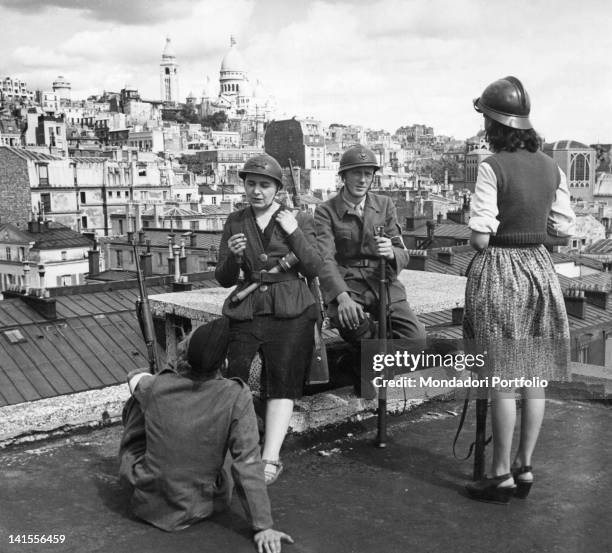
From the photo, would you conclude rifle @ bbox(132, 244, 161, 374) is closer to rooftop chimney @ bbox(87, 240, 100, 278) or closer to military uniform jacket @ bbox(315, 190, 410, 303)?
military uniform jacket @ bbox(315, 190, 410, 303)

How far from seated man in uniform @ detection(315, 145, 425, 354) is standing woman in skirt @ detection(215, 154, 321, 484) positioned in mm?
463

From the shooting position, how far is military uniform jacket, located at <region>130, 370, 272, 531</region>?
3838mm

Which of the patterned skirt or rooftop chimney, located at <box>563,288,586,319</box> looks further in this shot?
rooftop chimney, located at <box>563,288,586,319</box>

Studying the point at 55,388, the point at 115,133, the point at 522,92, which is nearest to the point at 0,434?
the point at 522,92

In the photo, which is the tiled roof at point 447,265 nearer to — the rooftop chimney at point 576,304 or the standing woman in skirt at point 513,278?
the rooftop chimney at point 576,304

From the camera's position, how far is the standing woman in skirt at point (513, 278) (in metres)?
4.02

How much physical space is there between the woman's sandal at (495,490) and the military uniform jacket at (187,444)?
1087mm

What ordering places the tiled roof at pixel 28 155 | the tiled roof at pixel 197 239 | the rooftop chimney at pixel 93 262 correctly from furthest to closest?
the tiled roof at pixel 28 155 < the tiled roof at pixel 197 239 < the rooftop chimney at pixel 93 262

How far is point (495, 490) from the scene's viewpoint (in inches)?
158

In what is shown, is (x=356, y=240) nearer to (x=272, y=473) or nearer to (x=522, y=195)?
(x=522, y=195)

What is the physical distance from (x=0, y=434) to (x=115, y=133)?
5545 inches

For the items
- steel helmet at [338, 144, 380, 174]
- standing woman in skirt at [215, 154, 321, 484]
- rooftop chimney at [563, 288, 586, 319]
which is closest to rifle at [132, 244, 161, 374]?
standing woman in skirt at [215, 154, 321, 484]

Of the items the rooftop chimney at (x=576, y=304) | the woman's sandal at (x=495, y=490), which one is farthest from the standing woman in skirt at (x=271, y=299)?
the rooftop chimney at (x=576, y=304)

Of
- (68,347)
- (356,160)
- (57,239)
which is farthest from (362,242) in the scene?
(57,239)
